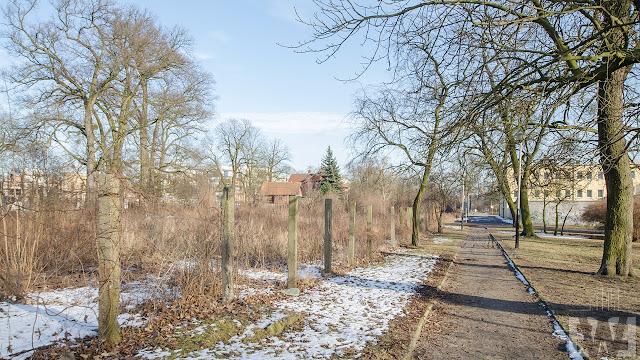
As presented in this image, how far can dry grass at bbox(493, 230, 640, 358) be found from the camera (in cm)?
537

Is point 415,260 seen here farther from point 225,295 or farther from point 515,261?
point 225,295

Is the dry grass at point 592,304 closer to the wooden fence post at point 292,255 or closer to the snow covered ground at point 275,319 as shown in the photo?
the snow covered ground at point 275,319

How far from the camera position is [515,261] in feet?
46.2

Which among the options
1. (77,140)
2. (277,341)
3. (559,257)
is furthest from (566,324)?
(77,140)

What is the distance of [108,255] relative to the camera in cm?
449

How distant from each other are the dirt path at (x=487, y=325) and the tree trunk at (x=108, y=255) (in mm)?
3559

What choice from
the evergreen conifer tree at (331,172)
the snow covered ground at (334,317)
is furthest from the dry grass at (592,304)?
the evergreen conifer tree at (331,172)

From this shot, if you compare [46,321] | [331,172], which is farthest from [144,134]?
[331,172]

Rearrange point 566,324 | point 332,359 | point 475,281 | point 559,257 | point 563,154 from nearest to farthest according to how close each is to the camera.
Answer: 1. point 332,359
2. point 566,324
3. point 563,154
4. point 475,281
5. point 559,257

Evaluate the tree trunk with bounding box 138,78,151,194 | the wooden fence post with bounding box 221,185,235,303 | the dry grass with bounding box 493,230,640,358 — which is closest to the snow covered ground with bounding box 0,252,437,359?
the wooden fence post with bounding box 221,185,235,303

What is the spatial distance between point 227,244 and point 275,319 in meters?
1.56

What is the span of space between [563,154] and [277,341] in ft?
24.5

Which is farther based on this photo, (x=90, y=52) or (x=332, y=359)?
(x=90, y=52)

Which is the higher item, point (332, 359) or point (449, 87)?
point (449, 87)
